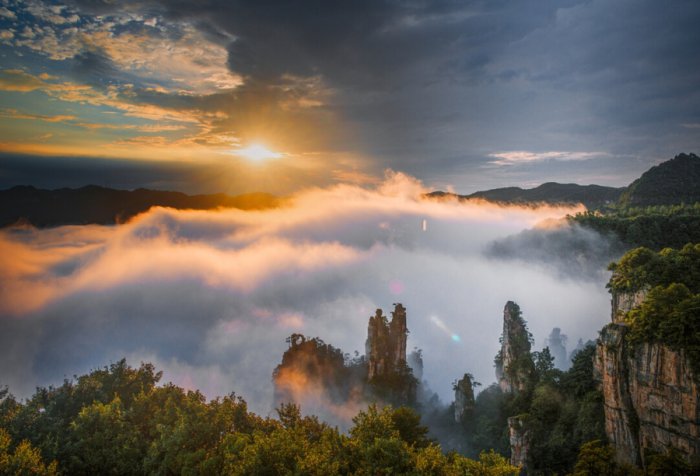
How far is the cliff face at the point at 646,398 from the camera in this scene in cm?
2489

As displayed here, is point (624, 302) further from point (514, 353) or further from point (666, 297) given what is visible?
point (514, 353)

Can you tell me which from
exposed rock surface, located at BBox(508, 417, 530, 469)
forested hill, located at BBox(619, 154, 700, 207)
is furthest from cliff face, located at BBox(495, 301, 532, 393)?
forested hill, located at BBox(619, 154, 700, 207)

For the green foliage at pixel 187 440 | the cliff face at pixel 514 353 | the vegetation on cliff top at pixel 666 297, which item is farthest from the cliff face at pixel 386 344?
the green foliage at pixel 187 440

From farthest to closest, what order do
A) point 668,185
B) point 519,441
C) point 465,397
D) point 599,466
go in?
point 668,185, point 465,397, point 519,441, point 599,466

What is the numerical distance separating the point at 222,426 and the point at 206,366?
148497mm

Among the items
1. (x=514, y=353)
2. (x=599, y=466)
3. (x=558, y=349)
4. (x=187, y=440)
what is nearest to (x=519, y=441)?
(x=599, y=466)

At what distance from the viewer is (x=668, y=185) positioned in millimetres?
114312

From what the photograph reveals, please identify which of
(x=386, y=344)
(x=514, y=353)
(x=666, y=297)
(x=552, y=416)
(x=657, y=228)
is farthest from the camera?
(x=386, y=344)

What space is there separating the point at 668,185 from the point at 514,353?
97.3 metres

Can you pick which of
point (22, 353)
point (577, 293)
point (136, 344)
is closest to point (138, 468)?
point (577, 293)

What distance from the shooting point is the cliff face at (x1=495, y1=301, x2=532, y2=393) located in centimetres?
5367

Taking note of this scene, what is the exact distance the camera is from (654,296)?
29.6 meters

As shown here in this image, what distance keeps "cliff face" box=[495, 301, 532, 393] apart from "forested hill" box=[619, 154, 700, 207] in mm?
82135

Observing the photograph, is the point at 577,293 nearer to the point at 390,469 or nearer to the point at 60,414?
the point at 390,469
